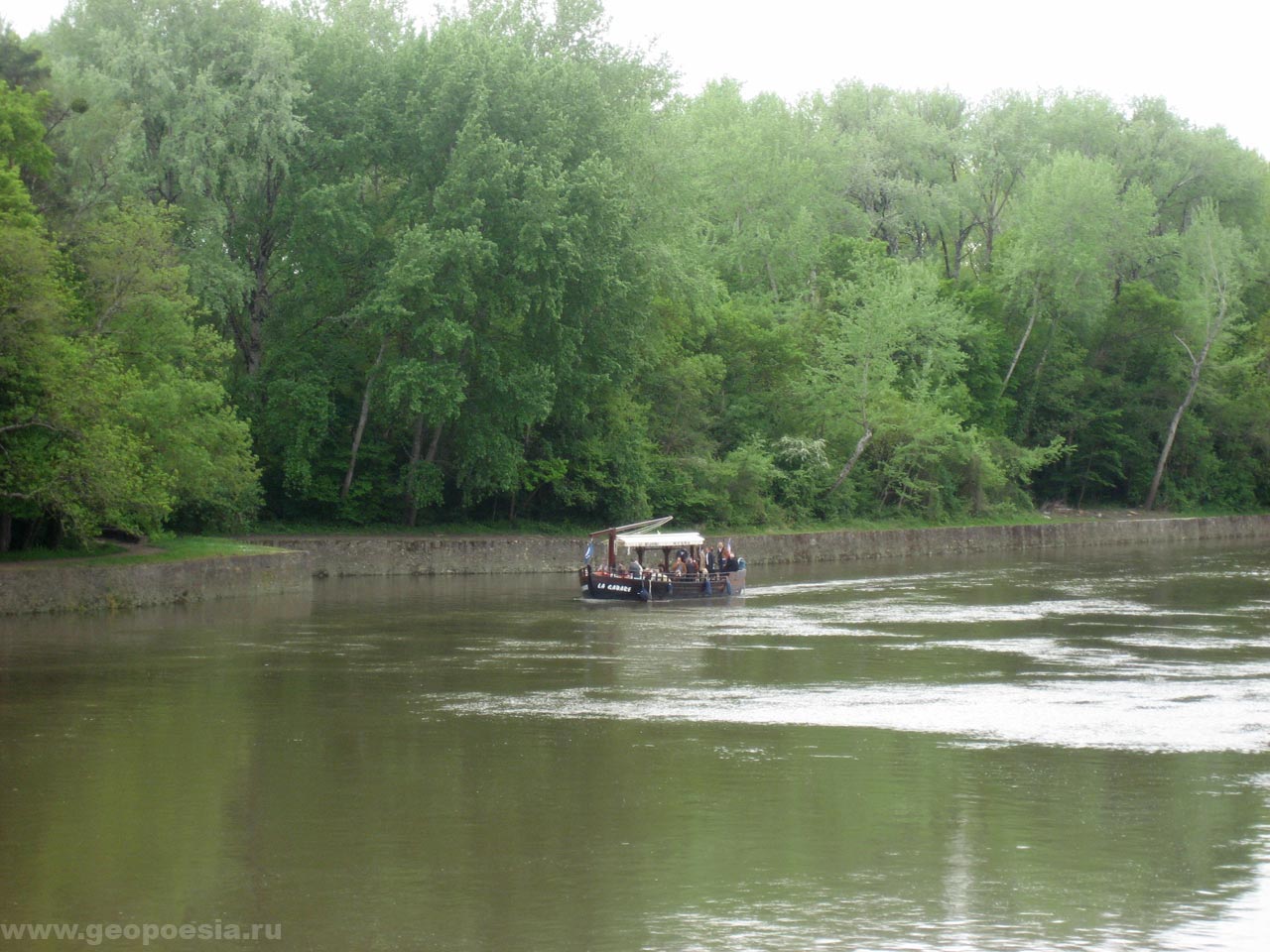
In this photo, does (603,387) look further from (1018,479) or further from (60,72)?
(1018,479)

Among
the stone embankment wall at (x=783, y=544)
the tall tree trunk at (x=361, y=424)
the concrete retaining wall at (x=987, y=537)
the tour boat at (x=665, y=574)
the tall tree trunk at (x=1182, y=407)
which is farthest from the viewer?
the tall tree trunk at (x=1182, y=407)

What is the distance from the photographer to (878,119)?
9906cm

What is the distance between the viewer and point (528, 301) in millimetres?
54250

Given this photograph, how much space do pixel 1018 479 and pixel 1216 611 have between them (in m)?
44.7

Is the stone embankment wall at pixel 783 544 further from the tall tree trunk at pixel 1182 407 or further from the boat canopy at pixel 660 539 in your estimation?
the boat canopy at pixel 660 539

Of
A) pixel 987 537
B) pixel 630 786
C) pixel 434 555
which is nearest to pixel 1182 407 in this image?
pixel 987 537

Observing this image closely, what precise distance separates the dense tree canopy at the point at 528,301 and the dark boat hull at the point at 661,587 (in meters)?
9.26

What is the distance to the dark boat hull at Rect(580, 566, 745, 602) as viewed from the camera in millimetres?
47625

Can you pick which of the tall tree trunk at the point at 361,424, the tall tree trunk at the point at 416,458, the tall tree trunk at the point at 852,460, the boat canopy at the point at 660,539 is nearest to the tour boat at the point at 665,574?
the boat canopy at the point at 660,539

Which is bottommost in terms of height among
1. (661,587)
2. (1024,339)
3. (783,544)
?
(661,587)

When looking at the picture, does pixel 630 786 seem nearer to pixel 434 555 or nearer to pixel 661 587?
pixel 661 587

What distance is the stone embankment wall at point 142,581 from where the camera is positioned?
38438 mm

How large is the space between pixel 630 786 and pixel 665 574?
102 ft

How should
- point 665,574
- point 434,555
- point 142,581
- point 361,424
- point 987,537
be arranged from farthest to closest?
point 987,537, point 361,424, point 434,555, point 665,574, point 142,581
